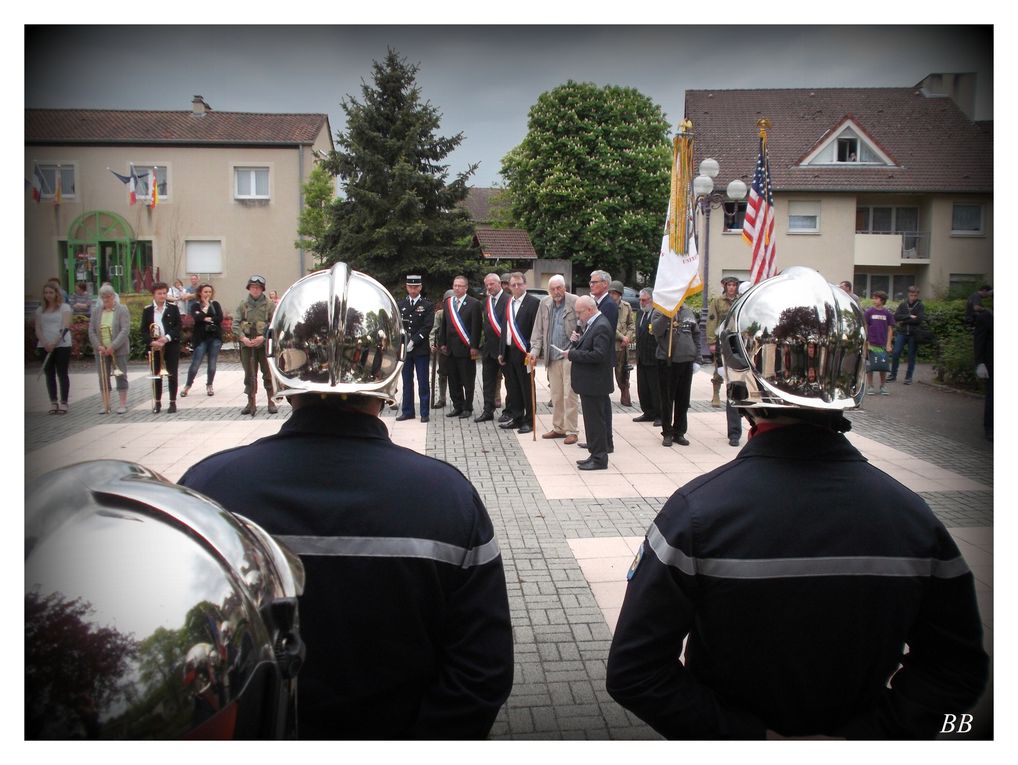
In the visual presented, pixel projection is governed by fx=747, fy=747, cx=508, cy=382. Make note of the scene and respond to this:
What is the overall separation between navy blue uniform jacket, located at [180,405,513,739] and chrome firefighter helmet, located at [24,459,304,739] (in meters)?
0.44

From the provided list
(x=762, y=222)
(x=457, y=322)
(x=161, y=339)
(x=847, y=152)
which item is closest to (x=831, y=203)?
(x=847, y=152)

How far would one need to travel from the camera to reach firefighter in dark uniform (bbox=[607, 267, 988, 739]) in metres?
1.65

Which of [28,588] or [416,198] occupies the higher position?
[416,198]

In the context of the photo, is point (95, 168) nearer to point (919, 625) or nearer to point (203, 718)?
point (203, 718)

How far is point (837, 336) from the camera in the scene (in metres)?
1.73

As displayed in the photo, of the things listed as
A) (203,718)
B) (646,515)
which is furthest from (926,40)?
(646,515)

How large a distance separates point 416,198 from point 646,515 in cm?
1545

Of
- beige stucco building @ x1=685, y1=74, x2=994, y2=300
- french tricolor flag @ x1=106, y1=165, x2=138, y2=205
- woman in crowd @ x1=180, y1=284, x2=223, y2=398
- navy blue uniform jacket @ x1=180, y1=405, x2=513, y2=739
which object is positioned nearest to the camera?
navy blue uniform jacket @ x1=180, y1=405, x2=513, y2=739

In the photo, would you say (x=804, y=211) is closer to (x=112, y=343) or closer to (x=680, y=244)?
(x=680, y=244)

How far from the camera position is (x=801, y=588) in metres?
1.64

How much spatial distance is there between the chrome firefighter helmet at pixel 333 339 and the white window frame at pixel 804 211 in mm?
26211

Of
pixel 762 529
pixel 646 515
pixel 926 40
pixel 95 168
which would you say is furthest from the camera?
pixel 646 515

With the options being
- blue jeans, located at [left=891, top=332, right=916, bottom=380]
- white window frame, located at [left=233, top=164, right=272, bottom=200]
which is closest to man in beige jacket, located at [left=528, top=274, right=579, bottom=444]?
blue jeans, located at [left=891, top=332, right=916, bottom=380]

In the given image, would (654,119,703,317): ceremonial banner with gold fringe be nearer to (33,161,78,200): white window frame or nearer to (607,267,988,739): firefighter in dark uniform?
(33,161,78,200): white window frame
